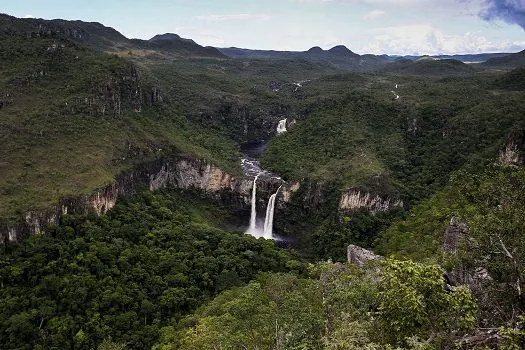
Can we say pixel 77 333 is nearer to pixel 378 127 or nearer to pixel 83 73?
pixel 83 73

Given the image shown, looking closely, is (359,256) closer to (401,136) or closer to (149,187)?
(149,187)

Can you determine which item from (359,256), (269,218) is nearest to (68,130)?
(269,218)

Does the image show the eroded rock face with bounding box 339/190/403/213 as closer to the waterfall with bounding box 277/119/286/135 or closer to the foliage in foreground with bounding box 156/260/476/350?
the foliage in foreground with bounding box 156/260/476/350

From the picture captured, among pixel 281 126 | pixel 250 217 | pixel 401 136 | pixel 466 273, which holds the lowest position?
pixel 250 217

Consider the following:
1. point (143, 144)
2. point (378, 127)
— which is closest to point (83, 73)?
point (143, 144)

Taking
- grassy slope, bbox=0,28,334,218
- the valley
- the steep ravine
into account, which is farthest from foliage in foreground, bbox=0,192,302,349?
grassy slope, bbox=0,28,334,218

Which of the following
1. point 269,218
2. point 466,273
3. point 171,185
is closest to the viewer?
point 466,273
